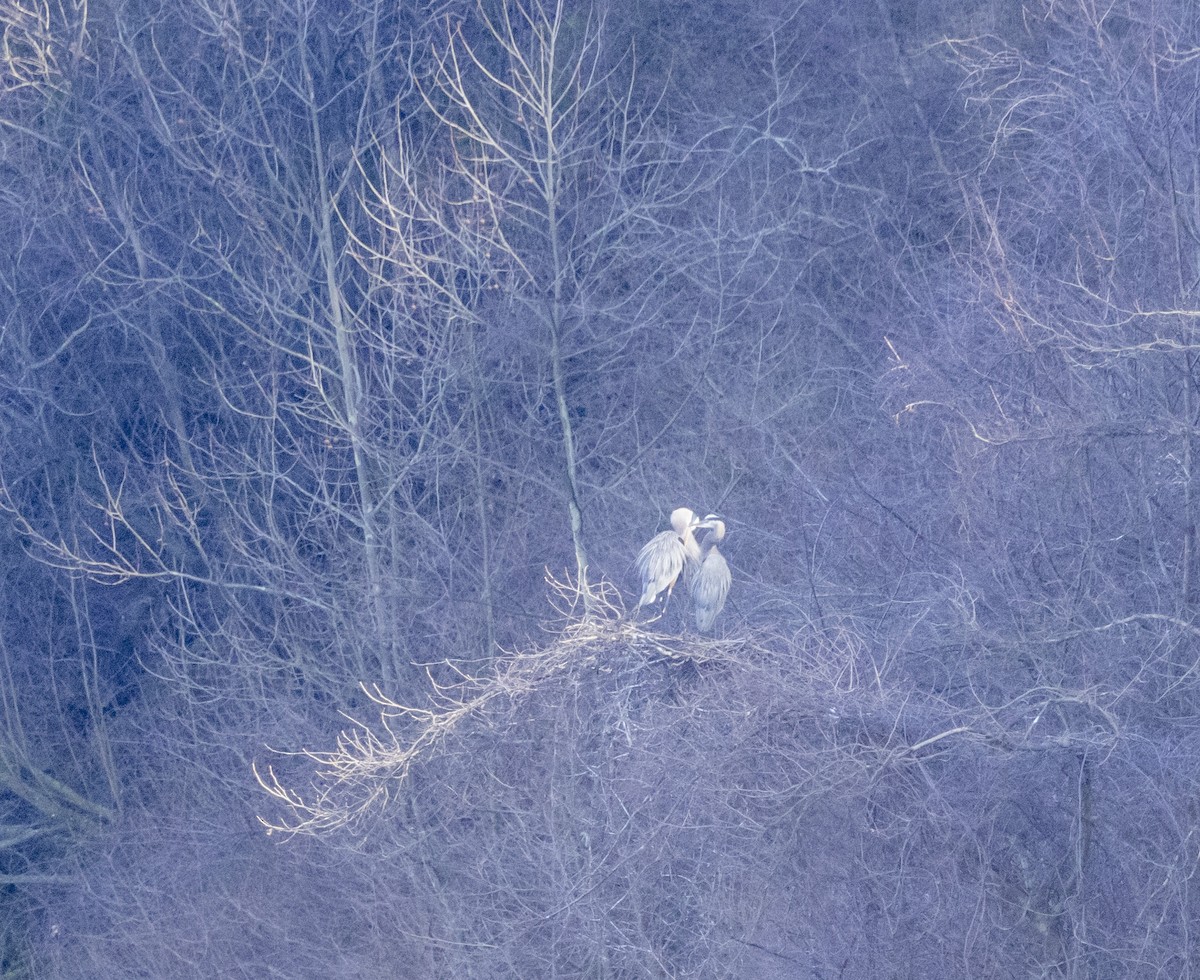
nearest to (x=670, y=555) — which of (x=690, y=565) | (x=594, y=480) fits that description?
(x=690, y=565)

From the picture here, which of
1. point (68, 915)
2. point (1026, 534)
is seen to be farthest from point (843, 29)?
point (68, 915)

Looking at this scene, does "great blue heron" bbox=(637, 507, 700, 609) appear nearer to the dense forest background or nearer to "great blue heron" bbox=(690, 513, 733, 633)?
"great blue heron" bbox=(690, 513, 733, 633)

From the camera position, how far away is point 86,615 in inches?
507

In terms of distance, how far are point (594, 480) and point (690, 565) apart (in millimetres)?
3103

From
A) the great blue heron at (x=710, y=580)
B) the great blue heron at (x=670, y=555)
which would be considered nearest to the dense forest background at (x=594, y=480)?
the great blue heron at (x=710, y=580)

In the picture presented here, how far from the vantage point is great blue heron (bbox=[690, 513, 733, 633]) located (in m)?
8.67

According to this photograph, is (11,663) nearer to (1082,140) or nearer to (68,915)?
(68,915)

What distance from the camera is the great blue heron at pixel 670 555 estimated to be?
8555mm

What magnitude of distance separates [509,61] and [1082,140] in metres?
4.21

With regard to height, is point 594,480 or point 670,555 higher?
point 670,555

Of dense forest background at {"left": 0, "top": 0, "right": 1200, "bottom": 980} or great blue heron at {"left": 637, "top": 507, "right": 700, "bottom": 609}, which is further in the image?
dense forest background at {"left": 0, "top": 0, "right": 1200, "bottom": 980}

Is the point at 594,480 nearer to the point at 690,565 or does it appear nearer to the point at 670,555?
the point at 690,565

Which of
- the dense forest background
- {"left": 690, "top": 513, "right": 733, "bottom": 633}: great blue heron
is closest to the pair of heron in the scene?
{"left": 690, "top": 513, "right": 733, "bottom": 633}: great blue heron

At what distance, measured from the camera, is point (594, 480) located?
11.9 m
